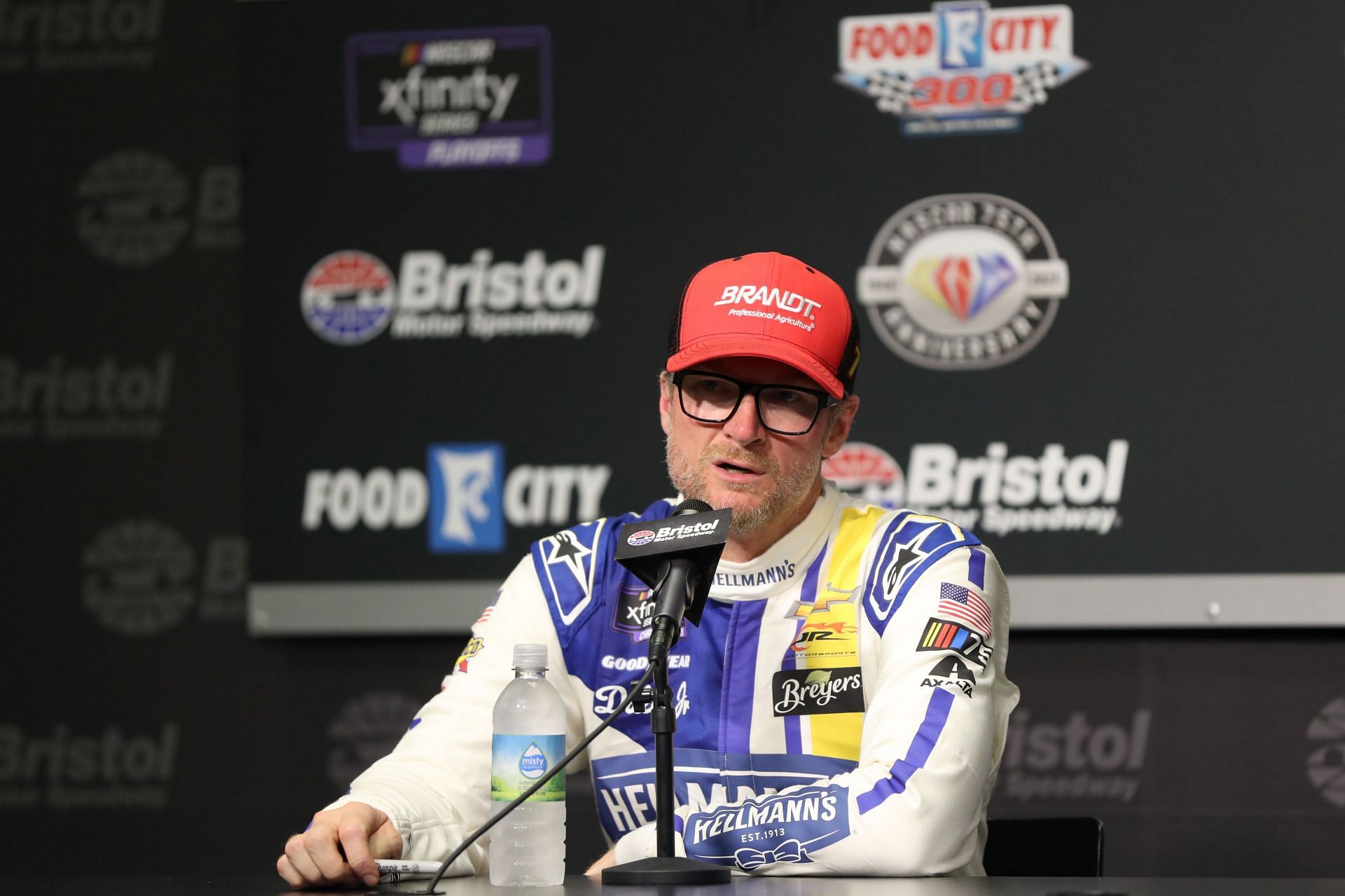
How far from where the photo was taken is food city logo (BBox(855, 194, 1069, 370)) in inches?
124

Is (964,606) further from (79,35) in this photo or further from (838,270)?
(79,35)

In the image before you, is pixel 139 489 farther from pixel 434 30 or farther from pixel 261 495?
pixel 434 30

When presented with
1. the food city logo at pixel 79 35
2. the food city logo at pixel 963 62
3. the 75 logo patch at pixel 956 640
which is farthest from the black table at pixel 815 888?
the food city logo at pixel 79 35

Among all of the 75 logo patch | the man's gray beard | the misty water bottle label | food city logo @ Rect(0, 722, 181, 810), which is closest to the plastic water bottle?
the misty water bottle label

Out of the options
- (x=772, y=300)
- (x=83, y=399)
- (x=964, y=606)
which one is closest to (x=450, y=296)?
(x=83, y=399)

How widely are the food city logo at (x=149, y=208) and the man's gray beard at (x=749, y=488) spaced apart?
192cm

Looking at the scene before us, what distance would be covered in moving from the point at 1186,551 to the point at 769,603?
4.55 feet

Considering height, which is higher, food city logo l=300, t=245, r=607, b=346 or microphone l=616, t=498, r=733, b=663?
food city logo l=300, t=245, r=607, b=346

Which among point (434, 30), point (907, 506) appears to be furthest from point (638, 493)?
point (434, 30)

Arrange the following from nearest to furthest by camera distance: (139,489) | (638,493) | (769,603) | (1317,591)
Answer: (769,603) → (1317,591) → (638,493) → (139,489)

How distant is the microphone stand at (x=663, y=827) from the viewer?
1.42m

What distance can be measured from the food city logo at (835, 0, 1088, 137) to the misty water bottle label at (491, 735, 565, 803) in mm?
2009

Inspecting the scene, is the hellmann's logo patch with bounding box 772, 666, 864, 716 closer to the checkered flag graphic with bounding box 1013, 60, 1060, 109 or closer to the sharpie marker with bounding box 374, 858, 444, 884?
the sharpie marker with bounding box 374, 858, 444, 884

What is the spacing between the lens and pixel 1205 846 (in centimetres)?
308
